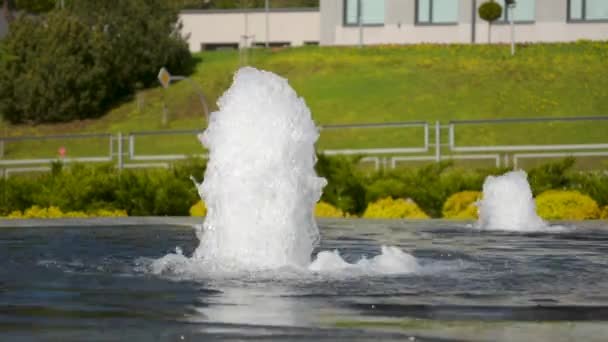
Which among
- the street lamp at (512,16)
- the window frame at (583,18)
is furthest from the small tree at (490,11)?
the window frame at (583,18)

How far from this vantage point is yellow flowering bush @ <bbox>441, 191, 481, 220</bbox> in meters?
22.8

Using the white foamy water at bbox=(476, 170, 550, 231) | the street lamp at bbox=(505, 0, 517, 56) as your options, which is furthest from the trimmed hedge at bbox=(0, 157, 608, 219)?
the street lamp at bbox=(505, 0, 517, 56)

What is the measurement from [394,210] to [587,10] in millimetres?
55108

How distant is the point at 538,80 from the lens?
68.4 metres

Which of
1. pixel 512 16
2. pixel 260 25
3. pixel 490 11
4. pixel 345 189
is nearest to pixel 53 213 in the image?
pixel 345 189

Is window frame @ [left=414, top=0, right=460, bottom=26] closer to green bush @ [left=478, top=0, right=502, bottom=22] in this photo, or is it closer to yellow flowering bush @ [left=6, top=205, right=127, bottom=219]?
green bush @ [left=478, top=0, right=502, bottom=22]

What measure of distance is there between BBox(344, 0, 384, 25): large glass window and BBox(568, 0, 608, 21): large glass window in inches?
389

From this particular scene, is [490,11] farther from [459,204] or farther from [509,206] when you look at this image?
[509,206]

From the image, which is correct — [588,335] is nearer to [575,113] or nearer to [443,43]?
[575,113]

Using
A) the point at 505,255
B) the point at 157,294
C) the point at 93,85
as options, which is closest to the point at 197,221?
the point at 505,255

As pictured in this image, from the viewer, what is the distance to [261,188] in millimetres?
12828

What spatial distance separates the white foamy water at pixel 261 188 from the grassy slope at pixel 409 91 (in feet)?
150

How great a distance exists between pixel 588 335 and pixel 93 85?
65.9 meters

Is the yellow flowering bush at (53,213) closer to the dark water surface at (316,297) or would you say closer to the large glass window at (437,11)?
the dark water surface at (316,297)
